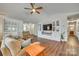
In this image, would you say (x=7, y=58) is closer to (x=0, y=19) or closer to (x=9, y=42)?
(x=9, y=42)

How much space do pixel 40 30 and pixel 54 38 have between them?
321 millimetres

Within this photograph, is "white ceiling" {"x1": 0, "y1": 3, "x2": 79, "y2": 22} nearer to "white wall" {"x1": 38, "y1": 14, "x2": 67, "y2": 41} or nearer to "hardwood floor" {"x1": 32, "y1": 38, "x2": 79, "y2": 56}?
"white wall" {"x1": 38, "y1": 14, "x2": 67, "y2": 41}

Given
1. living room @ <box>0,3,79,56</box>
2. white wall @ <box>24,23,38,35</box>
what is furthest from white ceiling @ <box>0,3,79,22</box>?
white wall @ <box>24,23,38,35</box>

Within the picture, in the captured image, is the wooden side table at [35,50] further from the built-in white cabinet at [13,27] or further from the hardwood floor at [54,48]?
the built-in white cabinet at [13,27]

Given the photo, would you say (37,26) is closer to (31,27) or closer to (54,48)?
(31,27)

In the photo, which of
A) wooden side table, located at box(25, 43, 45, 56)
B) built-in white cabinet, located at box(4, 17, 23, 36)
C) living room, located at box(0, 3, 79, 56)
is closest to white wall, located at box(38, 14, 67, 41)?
living room, located at box(0, 3, 79, 56)

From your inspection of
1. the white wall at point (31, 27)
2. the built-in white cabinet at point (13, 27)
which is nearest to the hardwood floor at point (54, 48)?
the white wall at point (31, 27)

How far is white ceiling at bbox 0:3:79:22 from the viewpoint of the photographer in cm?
217

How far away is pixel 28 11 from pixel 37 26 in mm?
349

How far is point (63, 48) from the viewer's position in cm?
220

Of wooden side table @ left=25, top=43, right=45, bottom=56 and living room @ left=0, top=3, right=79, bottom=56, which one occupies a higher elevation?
living room @ left=0, top=3, right=79, bottom=56

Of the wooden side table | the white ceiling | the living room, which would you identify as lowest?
the wooden side table

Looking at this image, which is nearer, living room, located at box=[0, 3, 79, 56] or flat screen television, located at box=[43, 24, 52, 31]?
living room, located at box=[0, 3, 79, 56]

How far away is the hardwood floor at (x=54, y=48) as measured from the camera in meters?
2.21
